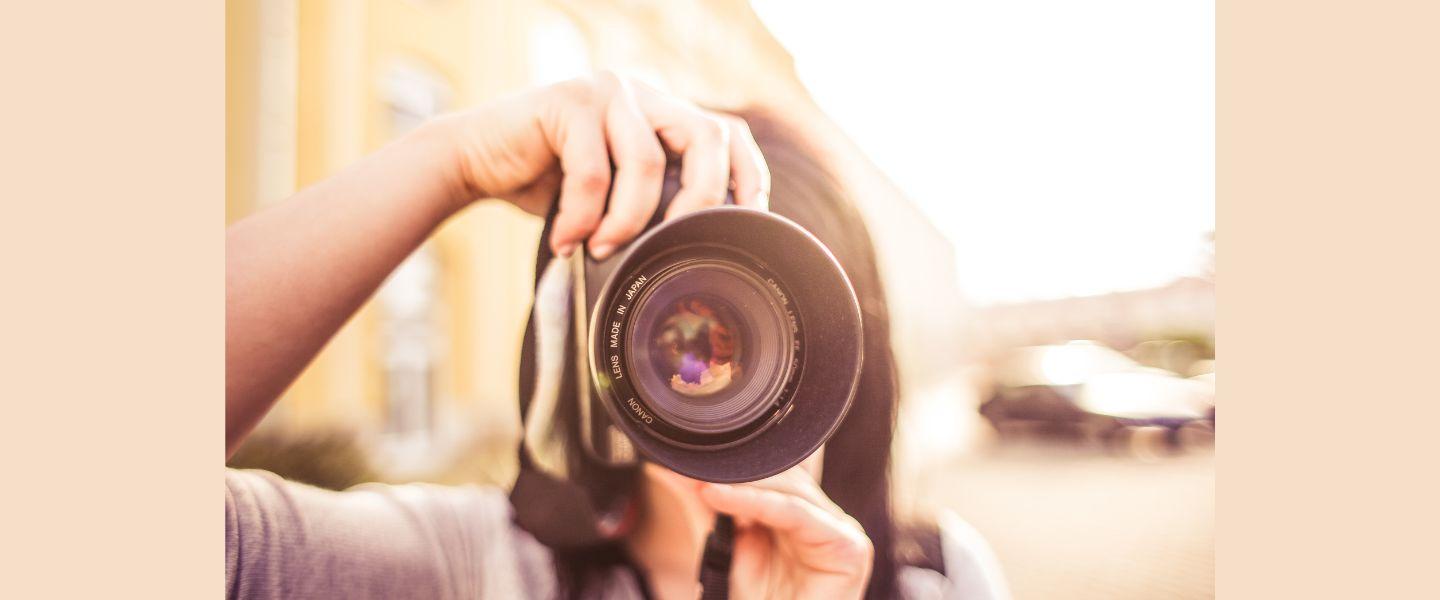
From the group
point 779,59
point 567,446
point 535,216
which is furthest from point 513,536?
point 779,59

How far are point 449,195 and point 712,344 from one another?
0.95ft

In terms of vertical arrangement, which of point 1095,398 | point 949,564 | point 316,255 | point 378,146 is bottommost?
point 949,564

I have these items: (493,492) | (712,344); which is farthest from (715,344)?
(493,492)

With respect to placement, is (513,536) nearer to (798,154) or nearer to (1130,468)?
(798,154)

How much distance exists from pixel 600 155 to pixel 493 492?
0.34 metres

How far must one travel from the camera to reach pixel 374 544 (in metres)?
0.63

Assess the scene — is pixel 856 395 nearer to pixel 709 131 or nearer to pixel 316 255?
pixel 709 131

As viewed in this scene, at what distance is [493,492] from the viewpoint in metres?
0.65

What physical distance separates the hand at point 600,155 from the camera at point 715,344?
2 cm

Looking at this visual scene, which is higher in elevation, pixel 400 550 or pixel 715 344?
pixel 715 344

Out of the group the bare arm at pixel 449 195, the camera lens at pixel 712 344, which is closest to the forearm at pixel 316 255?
the bare arm at pixel 449 195

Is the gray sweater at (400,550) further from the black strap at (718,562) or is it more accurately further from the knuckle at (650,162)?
the knuckle at (650,162)

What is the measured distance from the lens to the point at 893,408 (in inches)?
25.3

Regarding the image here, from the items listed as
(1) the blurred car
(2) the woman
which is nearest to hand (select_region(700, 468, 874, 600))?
(2) the woman
